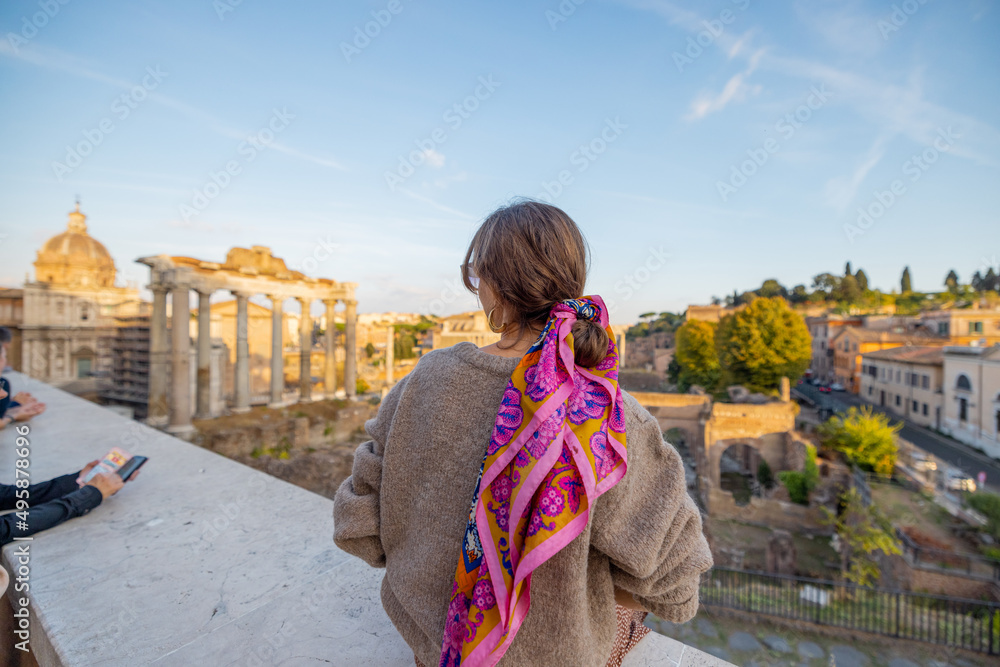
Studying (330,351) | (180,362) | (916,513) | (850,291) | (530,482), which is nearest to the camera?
(530,482)

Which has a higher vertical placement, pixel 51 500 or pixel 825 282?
pixel 825 282

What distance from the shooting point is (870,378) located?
31922 mm

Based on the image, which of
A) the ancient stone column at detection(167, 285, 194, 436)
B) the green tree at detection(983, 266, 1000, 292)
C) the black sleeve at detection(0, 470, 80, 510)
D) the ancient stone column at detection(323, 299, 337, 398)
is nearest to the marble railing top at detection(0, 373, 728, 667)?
the black sleeve at detection(0, 470, 80, 510)

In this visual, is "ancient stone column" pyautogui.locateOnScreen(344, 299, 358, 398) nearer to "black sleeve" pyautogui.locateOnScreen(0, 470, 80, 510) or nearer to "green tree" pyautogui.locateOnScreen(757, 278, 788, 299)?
"black sleeve" pyautogui.locateOnScreen(0, 470, 80, 510)

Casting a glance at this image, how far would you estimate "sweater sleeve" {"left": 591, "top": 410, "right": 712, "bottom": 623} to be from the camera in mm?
983

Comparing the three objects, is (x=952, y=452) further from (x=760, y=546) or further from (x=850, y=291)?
(x=850, y=291)

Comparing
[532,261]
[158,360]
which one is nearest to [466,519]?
[532,261]

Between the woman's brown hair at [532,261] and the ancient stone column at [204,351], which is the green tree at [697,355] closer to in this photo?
the ancient stone column at [204,351]

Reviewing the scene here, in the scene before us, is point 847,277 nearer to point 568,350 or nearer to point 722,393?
point 722,393

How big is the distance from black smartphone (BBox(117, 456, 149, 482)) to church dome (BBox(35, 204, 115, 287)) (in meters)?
37.2

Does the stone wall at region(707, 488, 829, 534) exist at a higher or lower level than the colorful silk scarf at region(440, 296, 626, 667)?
lower

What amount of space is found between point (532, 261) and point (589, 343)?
23 centimetres

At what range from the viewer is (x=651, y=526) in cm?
99

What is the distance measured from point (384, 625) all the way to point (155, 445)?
3170 mm
